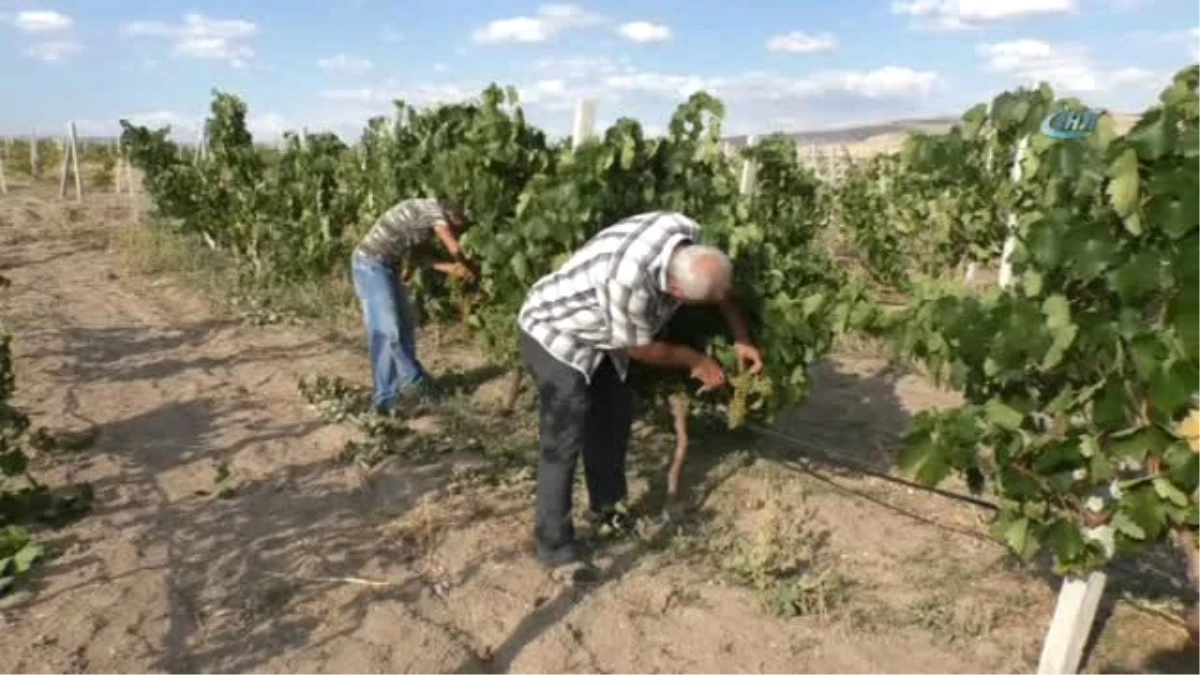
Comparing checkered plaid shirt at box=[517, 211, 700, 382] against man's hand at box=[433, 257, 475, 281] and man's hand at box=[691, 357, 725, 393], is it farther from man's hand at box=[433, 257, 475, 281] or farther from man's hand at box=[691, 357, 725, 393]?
man's hand at box=[433, 257, 475, 281]

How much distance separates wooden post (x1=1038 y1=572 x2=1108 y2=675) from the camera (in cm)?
321

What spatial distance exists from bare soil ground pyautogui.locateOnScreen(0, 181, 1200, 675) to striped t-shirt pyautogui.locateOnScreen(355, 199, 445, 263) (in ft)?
3.58

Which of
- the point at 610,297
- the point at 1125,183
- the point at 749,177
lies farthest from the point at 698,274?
the point at 749,177

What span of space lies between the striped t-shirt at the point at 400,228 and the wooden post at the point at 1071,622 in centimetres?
420

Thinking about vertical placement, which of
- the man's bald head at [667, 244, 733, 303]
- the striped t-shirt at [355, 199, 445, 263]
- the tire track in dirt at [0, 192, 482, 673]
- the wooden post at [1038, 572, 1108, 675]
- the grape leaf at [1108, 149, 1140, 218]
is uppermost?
the grape leaf at [1108, 149, 1140, 218]

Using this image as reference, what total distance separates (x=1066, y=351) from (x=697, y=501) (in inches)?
101

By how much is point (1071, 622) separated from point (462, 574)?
7.40 feet

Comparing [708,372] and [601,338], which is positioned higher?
[601,338]

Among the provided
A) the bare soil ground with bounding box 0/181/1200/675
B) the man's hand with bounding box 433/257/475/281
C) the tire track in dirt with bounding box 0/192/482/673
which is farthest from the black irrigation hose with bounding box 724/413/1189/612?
the tire track in dirt with bounding box 0/192/482/673

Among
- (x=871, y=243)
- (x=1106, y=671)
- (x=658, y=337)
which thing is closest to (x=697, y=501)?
(x=658, y=337)

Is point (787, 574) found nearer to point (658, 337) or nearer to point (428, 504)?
point (658, 337)

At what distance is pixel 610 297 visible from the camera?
153 inches

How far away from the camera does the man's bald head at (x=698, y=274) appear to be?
3721 millimetres

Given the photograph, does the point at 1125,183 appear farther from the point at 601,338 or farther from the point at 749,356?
the point at 749,356
